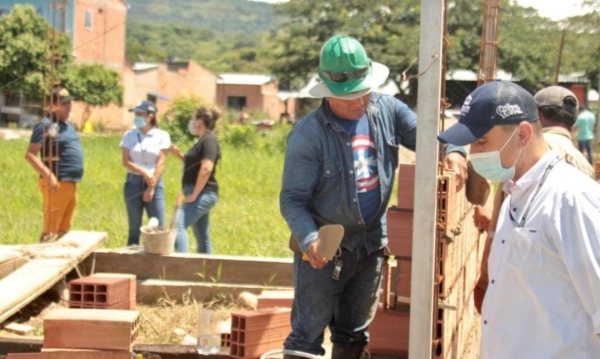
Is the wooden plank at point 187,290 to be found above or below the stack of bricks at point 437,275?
below

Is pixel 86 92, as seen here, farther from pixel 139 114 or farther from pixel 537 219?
pixel 537 219

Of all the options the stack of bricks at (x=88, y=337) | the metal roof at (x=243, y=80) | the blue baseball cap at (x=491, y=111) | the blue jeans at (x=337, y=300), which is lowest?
the stack of bricks at (x=88, y=337)

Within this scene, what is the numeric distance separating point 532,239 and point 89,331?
10.2 feet

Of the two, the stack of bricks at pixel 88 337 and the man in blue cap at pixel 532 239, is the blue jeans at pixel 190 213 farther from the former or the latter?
the man in blue cap at pixel 532 239

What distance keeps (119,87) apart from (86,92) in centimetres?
417

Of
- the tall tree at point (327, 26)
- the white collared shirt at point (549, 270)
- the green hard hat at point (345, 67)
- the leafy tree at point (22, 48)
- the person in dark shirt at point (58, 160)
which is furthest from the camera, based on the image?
the leafy tree at point (22, 48)

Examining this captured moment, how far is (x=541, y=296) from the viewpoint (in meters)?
2.86

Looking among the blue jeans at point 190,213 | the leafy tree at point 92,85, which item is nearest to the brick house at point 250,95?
the leafy tree at point 92,85

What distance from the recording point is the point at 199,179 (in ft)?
28.1

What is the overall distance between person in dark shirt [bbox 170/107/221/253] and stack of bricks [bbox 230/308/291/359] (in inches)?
125

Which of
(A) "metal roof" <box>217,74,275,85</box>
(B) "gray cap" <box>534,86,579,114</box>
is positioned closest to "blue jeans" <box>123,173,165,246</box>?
(B) "gray cap" <box>534,86,579,114</box>

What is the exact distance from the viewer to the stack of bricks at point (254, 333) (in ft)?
17.6

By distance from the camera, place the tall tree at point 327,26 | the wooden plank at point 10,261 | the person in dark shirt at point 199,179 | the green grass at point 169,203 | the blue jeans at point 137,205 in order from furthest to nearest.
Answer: the tall tree at point 327,26
the green grass at point 169,203
the blue jeans at point 137,205
the person in dark shirt at point 199,179
the wooden plank at point 10,261

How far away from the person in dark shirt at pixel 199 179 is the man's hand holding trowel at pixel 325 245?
15.0 feet
